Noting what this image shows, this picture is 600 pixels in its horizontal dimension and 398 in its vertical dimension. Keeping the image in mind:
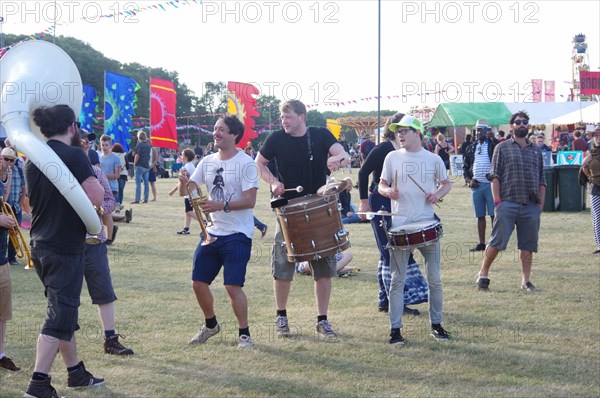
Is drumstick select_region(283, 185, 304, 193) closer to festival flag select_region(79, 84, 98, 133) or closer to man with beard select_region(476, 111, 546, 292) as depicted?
man with beard select_region(476, 111, 546, 292)

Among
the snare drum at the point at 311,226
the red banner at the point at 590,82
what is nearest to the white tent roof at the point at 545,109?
the red banner at the point at 590,82

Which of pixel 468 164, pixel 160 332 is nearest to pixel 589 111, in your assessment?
pixel 468 164

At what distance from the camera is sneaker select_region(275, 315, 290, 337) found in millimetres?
7406

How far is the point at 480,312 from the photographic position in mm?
8406

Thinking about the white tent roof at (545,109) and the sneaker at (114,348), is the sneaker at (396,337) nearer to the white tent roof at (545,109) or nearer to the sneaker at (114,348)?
the sneaker at (114,348)

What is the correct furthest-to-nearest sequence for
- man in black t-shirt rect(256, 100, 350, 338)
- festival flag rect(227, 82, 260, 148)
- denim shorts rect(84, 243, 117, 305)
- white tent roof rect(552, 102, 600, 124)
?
festival flag rect(227, 82, 260, 148)
white tent roof rect(552, 102, 600, 124)
man in black t-shirt rect(256, 100, 350, 338)
denim shorts rect(84, 243, 117, 305)

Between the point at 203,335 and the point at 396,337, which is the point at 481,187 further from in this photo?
the point at 203,335

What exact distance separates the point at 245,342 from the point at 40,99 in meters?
2.74

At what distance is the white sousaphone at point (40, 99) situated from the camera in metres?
4.99

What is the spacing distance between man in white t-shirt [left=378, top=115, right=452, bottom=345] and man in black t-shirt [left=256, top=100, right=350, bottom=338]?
52cm

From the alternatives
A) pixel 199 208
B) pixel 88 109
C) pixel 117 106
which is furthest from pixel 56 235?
pixel 117 106

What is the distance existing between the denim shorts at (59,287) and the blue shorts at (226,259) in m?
1.66

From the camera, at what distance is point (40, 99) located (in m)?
5.42

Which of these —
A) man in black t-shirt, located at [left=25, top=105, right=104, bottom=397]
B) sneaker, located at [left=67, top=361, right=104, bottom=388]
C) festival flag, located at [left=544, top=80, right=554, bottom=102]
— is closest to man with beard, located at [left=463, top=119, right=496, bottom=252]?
sneaker, located at [left=67, top=361, right=104, bottom=388]
